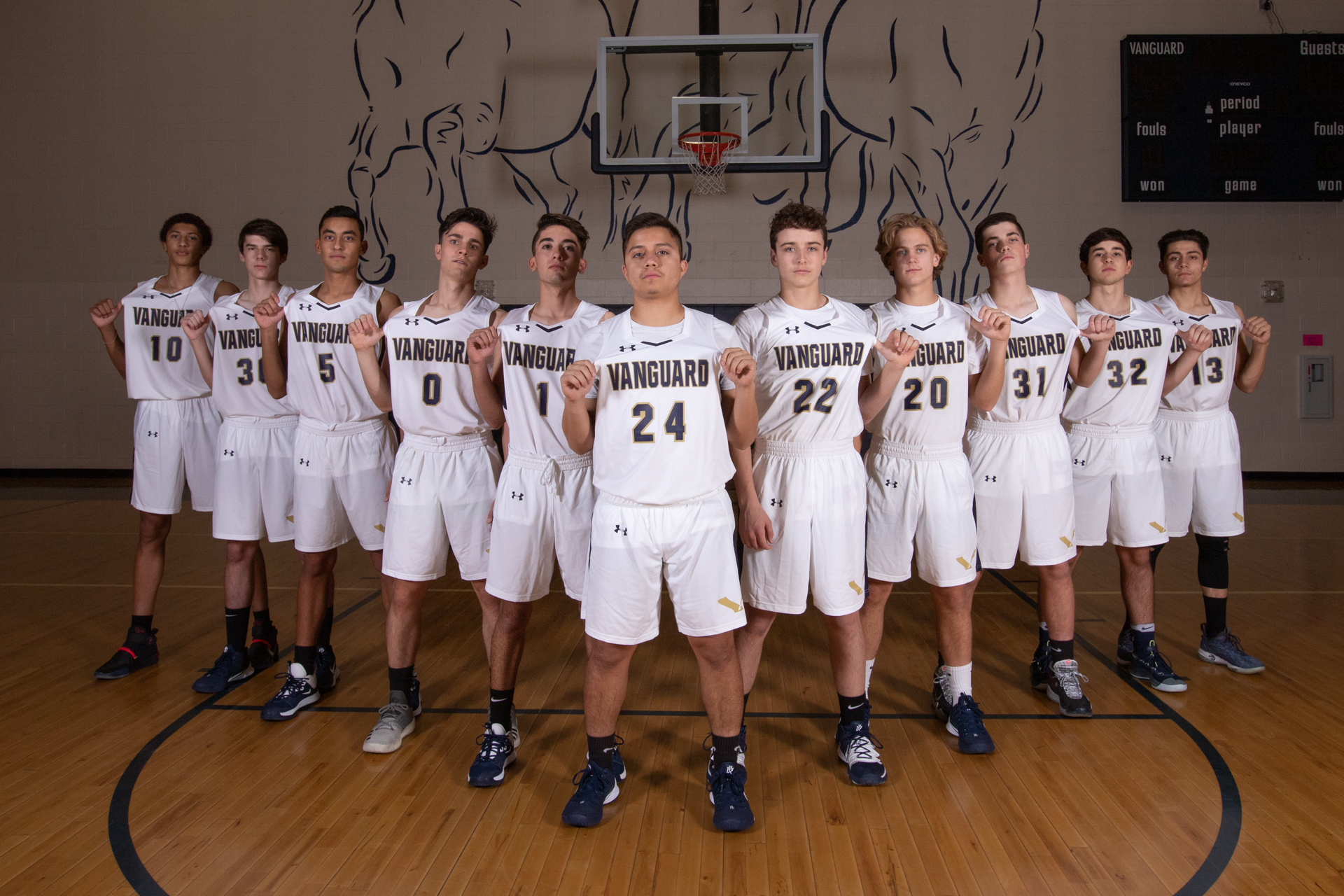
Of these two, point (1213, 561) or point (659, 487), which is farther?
point (1213, 561)

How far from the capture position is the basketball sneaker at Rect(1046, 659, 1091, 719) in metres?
3.72

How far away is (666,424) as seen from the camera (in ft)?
9.16

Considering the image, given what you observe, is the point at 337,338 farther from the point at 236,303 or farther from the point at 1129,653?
the point at 1129,653

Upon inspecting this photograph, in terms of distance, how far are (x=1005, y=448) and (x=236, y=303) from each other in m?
3.57

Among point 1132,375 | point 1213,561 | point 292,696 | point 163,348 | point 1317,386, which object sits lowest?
point 292,696

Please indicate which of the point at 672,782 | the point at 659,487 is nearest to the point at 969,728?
the point at 672,782

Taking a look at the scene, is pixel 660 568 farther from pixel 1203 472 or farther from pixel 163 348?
pixel 163 348

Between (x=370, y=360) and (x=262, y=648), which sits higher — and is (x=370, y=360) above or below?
above

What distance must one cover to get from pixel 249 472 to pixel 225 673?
3.14 ft

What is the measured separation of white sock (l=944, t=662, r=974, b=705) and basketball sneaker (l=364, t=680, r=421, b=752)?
87.5 inches

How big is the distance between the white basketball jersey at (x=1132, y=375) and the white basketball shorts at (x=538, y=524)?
7.86 ft

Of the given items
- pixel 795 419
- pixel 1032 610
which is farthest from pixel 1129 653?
pixel 795 419

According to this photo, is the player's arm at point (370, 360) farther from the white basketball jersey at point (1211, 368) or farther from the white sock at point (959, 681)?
the white basketball jersey at point (1211, 368)

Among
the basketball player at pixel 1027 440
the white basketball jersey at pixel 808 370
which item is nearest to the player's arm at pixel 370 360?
the white basketball jersey at pixel 808 370
